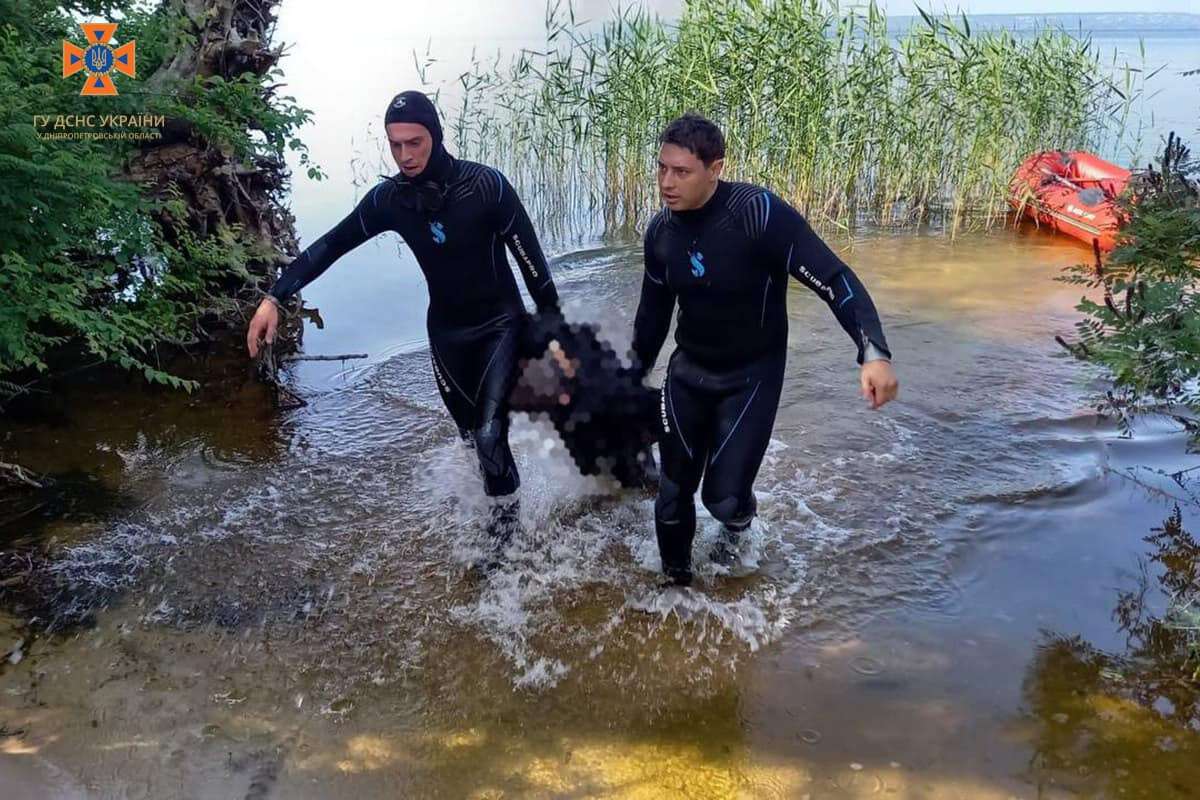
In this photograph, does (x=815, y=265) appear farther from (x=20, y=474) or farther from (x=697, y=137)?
(x=20, y=474)

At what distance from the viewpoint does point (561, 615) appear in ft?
11.8

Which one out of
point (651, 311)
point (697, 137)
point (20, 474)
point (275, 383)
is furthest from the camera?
point (275, 383)

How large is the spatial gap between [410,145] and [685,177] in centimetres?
116

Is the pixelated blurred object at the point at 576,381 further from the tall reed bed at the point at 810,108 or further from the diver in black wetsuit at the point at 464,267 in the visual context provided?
the tall reed bed at the point at 810,108

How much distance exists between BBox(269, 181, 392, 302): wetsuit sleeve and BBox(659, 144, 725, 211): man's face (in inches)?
53.7

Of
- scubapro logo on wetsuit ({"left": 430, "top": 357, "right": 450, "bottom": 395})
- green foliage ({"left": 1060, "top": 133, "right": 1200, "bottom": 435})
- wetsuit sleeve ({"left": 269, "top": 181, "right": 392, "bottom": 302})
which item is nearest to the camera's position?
green foliage ({"left": 1060, "top": 133, "right": 1200, "bottom": 435})

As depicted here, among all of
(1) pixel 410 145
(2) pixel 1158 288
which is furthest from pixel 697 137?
(2) pixel 1158 288

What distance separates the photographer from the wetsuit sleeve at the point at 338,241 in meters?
3.82

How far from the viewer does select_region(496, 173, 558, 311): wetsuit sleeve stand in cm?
376

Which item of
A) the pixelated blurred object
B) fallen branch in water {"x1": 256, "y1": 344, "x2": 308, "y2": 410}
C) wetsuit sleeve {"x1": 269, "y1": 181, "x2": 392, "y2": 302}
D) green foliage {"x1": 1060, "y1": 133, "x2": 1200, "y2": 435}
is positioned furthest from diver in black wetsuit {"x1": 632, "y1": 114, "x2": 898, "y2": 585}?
fallen branch in water {"x1": 256, "y1": 344, "x2": 308, "y2": 410}

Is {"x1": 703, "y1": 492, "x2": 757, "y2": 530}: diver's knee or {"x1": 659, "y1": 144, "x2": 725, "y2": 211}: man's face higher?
{"x1": 659, "y1": 144, "x2": 725, "y2": 211}: man's face

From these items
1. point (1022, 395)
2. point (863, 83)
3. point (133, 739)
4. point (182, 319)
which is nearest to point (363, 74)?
point (863, 83)

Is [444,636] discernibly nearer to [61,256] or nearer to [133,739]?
[133,739]

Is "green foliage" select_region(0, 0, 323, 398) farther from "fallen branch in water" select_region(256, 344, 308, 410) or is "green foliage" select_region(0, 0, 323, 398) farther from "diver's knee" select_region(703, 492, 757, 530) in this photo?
"diver's knee" select_region(703, 492, 757, 530)
